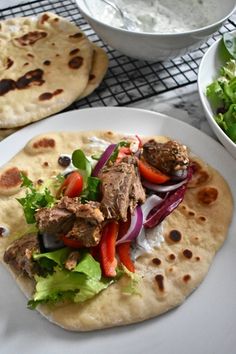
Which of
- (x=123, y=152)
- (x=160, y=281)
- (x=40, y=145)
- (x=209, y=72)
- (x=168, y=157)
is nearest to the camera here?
(x=160, y=281)

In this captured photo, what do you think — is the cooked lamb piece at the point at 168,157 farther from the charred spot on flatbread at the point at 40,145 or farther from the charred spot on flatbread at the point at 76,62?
the charred spot on flatbread at the point at 76,62

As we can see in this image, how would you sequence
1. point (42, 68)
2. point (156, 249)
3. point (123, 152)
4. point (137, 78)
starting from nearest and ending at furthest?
Result: point (156, 249) < point (123, 152) < point (42, 68) < point (137, 78)

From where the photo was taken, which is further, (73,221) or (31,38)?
(31,38)

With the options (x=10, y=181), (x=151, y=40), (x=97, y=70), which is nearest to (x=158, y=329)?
(x=10, y=181)

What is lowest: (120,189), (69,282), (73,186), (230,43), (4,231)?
(4,231)

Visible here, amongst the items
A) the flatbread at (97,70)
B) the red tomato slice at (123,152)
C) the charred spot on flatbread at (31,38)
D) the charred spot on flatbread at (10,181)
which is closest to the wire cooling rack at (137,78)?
the flatbread at (97,70)

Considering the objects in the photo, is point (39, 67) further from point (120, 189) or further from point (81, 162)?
point (120, 189)

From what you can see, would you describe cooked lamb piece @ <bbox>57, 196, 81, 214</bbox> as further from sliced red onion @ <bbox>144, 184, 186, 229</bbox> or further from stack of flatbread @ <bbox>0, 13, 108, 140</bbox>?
stack of flatbread @ <bbox>0, 13, 108, 140</bbox>
